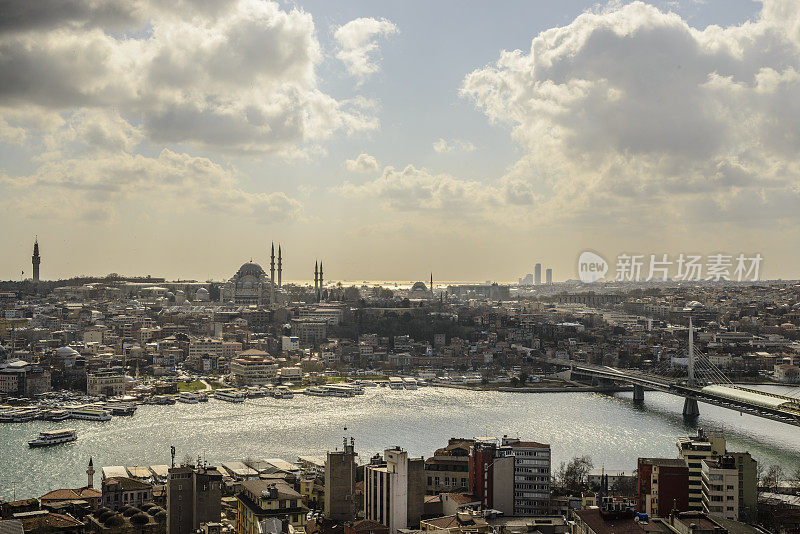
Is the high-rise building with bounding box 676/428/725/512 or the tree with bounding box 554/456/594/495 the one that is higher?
the high-rise building with bounding box 676/428/725/512

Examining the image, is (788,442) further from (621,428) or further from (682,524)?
(682,524)

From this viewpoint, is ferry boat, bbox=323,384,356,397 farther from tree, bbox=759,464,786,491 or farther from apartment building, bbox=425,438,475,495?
apartment building, bbox=425,438,475,495

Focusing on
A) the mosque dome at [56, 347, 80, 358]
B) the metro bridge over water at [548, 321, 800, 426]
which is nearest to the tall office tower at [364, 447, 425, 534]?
the metro bridge over water at [548, 321, 800, 426]

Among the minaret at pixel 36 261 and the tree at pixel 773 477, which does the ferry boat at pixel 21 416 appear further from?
the minaret at pixel 36 261

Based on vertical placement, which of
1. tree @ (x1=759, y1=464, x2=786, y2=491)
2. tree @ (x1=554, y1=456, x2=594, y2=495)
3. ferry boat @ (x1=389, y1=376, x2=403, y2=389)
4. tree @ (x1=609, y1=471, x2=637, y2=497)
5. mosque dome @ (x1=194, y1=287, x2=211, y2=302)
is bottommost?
ferry boat @ (x1=389, y1=376, x2=403, y2=389)

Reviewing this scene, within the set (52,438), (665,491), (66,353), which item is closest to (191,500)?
(665,491)

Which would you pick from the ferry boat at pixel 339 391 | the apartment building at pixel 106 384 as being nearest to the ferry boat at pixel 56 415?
the apartment building at pixel 106 384
